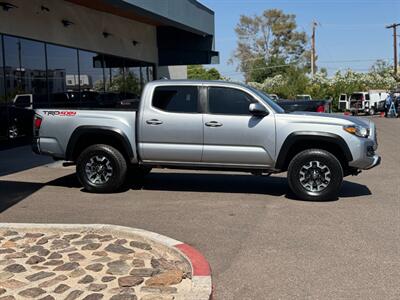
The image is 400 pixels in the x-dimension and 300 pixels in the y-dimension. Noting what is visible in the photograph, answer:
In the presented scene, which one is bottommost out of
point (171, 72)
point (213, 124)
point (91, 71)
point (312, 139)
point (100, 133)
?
point (312, 139)

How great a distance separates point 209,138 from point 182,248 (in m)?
3.28

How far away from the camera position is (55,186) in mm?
9750

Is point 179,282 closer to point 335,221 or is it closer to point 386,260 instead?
point 386,260

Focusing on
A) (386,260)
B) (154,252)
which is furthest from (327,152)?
(154,252)

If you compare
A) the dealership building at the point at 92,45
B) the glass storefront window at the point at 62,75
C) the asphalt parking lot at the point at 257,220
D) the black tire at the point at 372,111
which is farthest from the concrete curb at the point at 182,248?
the black tire at the point at 372,111

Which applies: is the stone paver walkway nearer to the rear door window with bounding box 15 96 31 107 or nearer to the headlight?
the headlight

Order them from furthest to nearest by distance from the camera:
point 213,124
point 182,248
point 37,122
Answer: point 37,122
point 213,124
point 182,248

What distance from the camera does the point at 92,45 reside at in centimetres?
2117

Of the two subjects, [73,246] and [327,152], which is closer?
[73,246]

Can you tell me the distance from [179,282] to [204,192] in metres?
4.43

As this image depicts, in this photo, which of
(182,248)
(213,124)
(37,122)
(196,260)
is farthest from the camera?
(37,122)

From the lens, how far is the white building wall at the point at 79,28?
645 inches

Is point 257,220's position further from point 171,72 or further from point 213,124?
point 171,72

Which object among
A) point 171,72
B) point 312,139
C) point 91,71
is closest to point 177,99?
point 312,139
